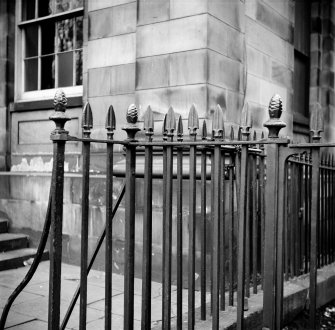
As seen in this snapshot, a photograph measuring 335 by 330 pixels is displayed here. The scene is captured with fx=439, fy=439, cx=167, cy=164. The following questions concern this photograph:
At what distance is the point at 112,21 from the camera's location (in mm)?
5770

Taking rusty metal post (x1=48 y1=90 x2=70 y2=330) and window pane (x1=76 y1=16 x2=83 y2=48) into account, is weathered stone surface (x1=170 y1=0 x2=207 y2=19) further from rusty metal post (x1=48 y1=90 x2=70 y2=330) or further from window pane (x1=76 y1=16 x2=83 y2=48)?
rusty metal post (x1=48 y1=90 x2=70 y2=330)

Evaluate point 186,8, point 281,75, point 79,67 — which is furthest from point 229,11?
point 79,67

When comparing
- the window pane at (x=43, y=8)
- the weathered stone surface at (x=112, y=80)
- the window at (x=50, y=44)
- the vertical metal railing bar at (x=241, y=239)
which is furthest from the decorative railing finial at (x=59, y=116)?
the window pane at (x=43, y=8)

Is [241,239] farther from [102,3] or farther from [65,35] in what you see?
[65,35]

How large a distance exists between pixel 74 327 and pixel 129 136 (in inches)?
70.7

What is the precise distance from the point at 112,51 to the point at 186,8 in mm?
1257

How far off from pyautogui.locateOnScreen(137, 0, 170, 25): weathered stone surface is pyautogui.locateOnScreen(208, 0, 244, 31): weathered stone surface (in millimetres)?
535

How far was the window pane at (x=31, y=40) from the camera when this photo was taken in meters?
7.39

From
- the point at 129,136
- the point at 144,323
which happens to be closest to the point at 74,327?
the point at 144,323

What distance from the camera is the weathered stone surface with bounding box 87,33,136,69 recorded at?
5.63 metres

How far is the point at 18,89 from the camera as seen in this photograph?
741 centimetres

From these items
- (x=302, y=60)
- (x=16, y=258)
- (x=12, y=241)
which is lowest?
(x=16, y=258)

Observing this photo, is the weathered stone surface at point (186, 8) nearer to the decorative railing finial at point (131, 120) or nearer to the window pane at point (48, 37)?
the decorative railing finial at point (131, 120)

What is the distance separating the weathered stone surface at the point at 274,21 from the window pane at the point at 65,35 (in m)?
2.89
